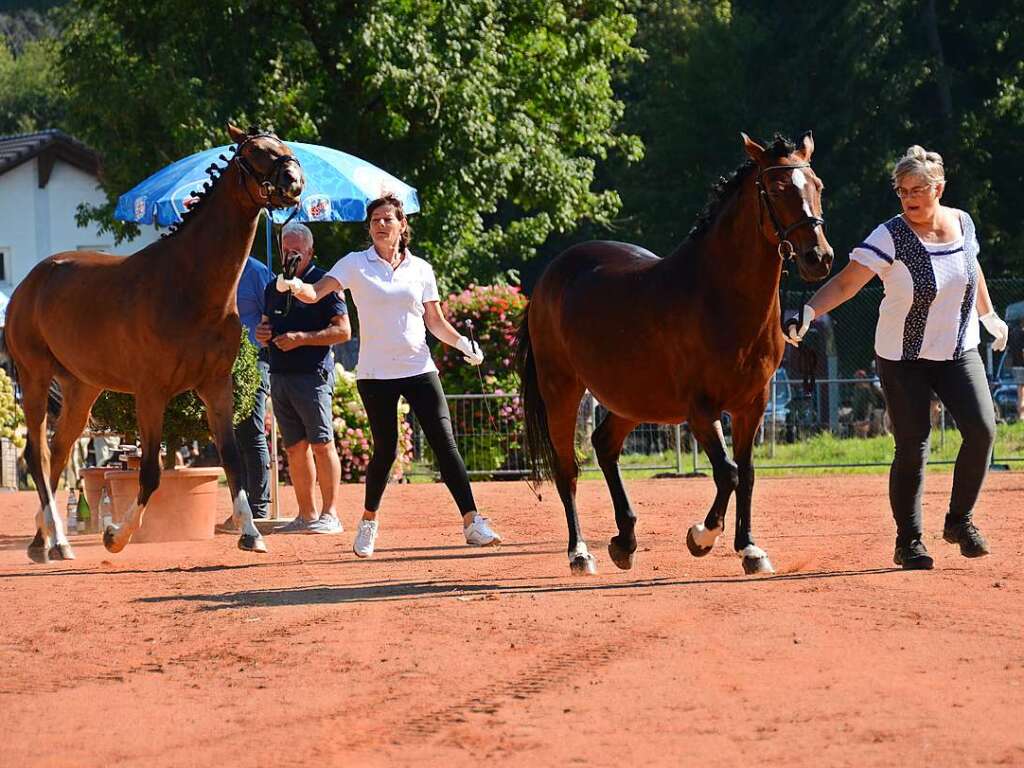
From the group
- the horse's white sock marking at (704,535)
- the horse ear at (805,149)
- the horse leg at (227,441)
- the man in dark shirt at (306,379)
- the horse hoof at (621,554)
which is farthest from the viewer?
the man in dark shirt at (306,379)

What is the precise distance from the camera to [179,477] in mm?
11484

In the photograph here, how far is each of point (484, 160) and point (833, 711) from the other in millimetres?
22106

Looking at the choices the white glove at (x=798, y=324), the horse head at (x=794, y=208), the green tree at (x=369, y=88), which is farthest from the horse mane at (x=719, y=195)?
the green tree at (x=369, y=88)

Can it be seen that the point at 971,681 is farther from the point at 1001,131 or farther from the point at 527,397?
the point at 1001,131

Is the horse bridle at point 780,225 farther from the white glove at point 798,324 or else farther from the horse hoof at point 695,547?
the horse hoof at point 695,547

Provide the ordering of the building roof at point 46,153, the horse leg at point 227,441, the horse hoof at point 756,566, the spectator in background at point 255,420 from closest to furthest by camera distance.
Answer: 1. the horse hoof at point 756,566
2. the horse leg at point 227,441
3. the spectator in background at point 255,420
4. the building roof at point 46,153

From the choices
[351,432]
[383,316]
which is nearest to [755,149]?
[383,316]

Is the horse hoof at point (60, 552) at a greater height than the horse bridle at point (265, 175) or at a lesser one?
lesser

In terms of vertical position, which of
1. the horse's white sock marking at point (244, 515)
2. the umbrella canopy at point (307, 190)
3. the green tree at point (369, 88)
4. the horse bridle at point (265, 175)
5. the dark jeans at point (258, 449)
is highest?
the green tree at point (369, 88)

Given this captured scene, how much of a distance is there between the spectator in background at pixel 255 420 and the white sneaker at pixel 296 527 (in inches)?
19.9

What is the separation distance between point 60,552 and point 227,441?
1.52 m

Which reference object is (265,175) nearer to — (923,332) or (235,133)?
(235,133)

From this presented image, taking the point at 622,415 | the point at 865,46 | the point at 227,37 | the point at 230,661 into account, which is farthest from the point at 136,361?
the point at 865,46

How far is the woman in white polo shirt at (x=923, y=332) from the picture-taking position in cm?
830
